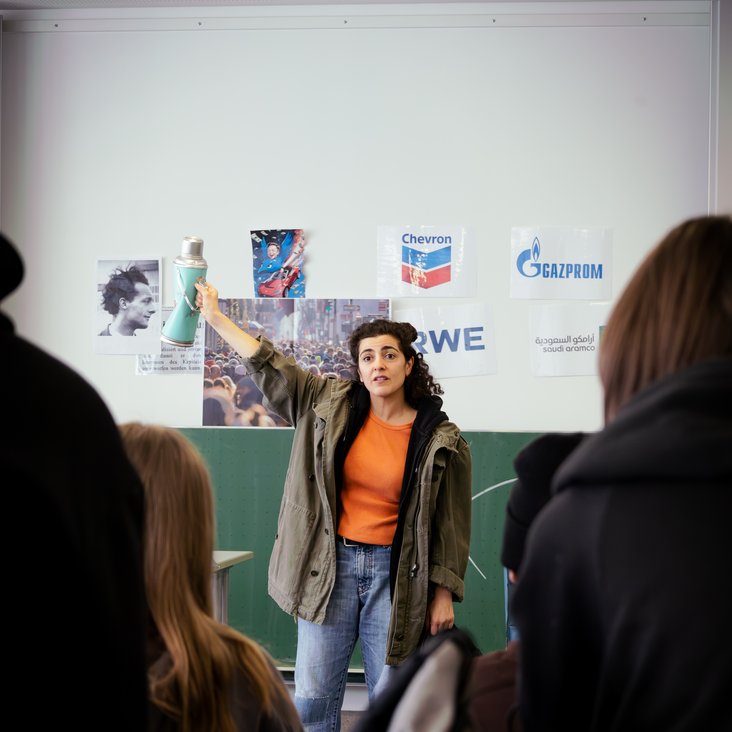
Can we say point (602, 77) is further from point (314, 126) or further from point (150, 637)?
point (150, 637)

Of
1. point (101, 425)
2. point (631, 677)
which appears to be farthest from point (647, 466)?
point (101, 425)

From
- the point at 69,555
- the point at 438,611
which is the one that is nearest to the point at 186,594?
the point at 69,555

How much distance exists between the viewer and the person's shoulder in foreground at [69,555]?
714 millimetres

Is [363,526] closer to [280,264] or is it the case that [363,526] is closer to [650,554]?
[280,264]

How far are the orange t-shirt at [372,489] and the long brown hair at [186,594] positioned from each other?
1.37 m

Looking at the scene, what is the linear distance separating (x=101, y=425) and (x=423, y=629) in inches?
84.2

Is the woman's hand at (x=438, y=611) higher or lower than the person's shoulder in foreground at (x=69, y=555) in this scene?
lower

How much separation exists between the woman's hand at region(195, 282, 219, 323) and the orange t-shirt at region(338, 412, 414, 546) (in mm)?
602

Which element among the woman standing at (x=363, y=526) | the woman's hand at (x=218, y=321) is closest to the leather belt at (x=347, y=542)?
the woman standing at (x=363, y=526)

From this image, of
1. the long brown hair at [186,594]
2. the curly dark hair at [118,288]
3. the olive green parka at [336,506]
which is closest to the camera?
the long brown hair at [186,594]

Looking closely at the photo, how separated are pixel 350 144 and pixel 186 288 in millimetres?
1624

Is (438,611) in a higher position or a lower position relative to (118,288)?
lower

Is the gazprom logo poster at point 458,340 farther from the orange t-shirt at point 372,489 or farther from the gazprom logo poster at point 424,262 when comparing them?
the orange t-shirt at point 372,489

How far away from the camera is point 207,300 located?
2898mm
